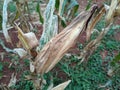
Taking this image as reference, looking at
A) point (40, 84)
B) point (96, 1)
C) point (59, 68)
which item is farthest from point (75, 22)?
point (96, 1)

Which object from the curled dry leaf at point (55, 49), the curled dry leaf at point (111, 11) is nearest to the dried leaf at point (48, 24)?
the curled dry leaf at point (55, 49)

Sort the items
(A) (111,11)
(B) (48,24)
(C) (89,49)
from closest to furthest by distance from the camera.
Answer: (B) (48,24), (A) (111,11), (C) (89,49)

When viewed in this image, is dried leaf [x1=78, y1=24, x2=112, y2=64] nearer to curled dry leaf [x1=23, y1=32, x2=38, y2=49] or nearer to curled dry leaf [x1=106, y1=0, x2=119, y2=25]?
curled dry leaf [x1=106, y1=0, x2=119, y2=25]

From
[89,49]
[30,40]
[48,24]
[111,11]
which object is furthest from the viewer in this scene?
[89,49]

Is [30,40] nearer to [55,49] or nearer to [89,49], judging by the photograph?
[55,49]

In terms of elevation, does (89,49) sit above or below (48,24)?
below

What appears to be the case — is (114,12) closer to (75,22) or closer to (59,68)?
(75,22)

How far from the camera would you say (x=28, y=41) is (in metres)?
1.41

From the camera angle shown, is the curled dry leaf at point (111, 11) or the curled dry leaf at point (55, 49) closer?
the curled dry leaf at point (55, 49)

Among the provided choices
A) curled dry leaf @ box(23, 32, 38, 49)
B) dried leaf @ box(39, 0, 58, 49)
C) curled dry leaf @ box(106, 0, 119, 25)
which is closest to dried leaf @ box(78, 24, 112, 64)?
curled dry leaf @ box(106, 0, 119, 25)

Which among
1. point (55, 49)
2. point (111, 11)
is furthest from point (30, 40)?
point (111, 11)

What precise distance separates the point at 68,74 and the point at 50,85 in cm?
24

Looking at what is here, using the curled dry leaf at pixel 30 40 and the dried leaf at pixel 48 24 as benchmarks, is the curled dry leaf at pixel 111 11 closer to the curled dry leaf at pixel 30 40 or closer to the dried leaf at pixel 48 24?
the dried leaf at pixel 48 24

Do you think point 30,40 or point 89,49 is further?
point 89,49
